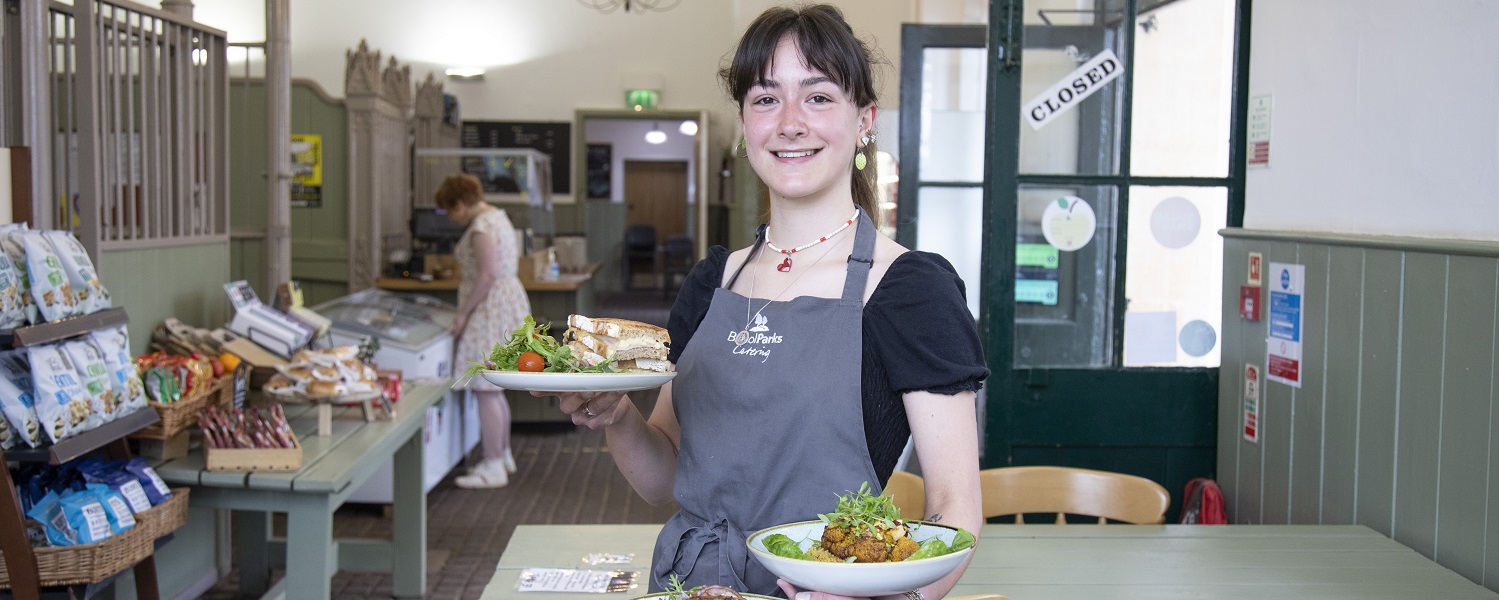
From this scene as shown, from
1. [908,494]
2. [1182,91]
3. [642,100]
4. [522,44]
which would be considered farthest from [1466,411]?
[522,44]

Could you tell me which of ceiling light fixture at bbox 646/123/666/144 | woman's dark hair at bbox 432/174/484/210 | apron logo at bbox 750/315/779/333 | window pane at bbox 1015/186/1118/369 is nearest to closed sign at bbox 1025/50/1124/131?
window pane at bbox 1015/186/1118/369

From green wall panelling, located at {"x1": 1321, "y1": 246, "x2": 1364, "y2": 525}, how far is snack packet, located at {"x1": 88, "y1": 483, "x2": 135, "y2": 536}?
2955 millimetres

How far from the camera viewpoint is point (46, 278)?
8.91ft

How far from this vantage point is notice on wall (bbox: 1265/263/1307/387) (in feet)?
10.5

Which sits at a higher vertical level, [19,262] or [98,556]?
[19,262]

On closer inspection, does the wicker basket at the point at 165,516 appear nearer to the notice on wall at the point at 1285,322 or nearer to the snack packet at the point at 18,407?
the snack packet at the point at 18,407

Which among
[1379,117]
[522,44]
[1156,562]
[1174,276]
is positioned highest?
[522,44]

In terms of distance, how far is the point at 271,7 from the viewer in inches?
194

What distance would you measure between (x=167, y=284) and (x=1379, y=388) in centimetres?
366

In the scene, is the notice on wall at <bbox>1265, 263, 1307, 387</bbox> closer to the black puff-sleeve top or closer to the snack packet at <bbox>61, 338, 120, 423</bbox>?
the black puff-sleeve top

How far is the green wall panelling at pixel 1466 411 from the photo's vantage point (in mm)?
2408

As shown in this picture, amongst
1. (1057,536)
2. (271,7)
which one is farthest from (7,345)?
(271,7)

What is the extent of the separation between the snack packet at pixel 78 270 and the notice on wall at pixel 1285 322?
3.04 metres

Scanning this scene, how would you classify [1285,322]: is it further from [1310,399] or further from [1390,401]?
[1390,401]
